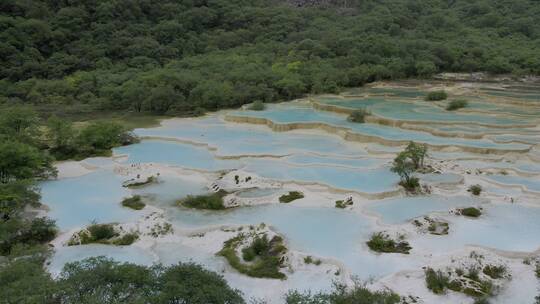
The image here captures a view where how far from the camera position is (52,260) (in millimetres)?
9383

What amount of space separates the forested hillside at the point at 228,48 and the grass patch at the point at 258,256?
51.8 feet

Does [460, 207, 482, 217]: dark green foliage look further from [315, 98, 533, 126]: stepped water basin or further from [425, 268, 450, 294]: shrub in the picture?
[315, 98, 533, 126]: stepped water basin

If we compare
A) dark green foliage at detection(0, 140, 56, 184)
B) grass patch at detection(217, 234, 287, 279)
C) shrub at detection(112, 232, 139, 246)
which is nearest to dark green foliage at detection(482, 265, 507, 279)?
grass patch at detection(217, 234, 287, 279)

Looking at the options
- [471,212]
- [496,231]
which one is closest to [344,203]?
[471,212]

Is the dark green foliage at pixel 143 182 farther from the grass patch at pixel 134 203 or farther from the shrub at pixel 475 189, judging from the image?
the shrub at pixel 475 189

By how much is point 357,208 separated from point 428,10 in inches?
1723

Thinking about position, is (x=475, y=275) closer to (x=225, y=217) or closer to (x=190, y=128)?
(x=225, y=217)

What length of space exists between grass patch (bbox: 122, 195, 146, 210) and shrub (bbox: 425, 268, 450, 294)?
24.7ft

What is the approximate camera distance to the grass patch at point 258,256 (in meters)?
8.86

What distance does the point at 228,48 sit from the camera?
132 ft

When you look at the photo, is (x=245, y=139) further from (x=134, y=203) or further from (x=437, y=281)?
(x=437, y=281)

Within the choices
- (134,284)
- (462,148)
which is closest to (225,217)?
(134,284)

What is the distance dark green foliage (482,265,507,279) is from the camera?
8.55 meters

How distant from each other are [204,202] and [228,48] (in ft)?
99.2
